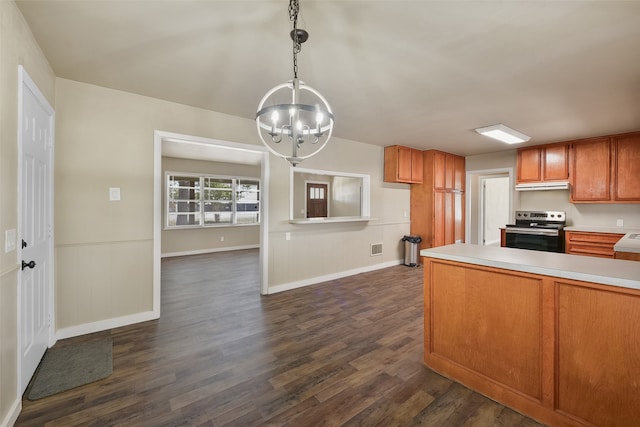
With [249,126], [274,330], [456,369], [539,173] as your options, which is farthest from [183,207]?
[539,173]

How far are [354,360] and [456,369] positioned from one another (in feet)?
2.61

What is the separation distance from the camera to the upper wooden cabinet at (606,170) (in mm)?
4207

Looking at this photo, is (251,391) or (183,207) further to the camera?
(183,207)

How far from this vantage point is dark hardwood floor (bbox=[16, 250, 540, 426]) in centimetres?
173

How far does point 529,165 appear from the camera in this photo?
5234mm

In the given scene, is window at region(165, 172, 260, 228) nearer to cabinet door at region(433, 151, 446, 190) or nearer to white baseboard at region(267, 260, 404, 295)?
white baseboard at region(267, 260, 404, 295)

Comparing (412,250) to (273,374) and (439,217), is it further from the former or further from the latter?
(273,374)

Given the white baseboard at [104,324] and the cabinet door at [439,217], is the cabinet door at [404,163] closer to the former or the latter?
the cabinet door at [439,217]

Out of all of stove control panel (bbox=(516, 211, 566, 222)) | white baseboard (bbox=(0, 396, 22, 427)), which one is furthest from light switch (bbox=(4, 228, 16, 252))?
stove control panel (bbox=(516, 211, 566, 222))

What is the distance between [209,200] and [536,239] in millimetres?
7535

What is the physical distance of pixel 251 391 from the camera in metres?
1.96

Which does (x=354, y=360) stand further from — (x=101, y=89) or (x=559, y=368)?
(x=101, y=89)

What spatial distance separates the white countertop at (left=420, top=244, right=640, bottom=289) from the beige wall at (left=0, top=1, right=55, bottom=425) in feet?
9.23

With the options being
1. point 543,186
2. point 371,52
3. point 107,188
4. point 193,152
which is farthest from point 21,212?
point 543,186
